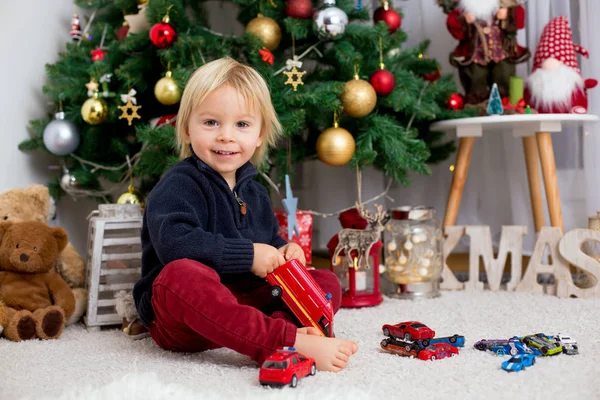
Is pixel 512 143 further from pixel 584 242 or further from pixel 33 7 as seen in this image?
pixel 33 7

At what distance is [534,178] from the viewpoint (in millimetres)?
1896

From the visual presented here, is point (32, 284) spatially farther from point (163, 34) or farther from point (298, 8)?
point (298, 8)

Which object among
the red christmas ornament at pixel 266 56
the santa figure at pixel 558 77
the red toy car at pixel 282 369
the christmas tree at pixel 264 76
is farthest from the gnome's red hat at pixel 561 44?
the red toy car at pixel 282 369

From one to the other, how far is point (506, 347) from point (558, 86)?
94cm

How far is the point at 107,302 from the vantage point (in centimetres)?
139

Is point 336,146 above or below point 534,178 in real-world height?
above

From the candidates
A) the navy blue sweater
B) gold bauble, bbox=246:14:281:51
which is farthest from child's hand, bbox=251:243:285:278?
gold bauble, bbox=246:14:281:51

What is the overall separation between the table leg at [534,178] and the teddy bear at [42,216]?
124 cm

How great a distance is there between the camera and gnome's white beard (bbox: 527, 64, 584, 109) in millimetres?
1752

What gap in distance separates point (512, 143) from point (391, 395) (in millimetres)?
1390

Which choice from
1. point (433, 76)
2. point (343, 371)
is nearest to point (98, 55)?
point (433, 76)

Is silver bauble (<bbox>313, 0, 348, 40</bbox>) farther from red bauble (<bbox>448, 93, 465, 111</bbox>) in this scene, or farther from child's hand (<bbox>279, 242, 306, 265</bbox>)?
child's hand (<bbox>279, 242, 306, 265</bbox>)

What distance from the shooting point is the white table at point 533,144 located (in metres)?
1.70

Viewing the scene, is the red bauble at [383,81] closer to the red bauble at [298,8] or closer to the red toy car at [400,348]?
the red bauble at [298,8]
